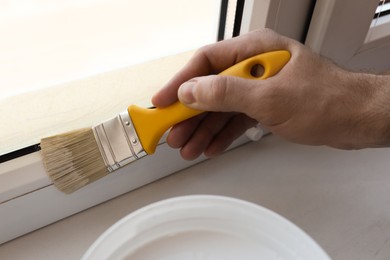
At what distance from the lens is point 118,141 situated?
452 millimetres

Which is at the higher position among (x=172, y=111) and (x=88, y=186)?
(x=172, y=111)

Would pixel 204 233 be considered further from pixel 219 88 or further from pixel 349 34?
pixel 349 34

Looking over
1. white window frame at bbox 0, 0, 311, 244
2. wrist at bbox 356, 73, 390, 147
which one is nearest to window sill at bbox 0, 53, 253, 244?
white window frame at bbox 0, 0, 311, 244

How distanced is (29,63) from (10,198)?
16 cm

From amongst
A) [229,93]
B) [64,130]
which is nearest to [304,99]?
[229,93]

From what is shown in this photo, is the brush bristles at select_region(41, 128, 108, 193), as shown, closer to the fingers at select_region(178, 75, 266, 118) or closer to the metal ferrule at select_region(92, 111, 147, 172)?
the metal ferrule at select_region(92, 111, 147, 172)

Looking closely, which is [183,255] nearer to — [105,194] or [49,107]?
[105,194]

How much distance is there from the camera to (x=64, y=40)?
455 mm

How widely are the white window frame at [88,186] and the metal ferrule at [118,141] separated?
0.18 feet

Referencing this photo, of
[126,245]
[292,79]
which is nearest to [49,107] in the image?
[126,245]

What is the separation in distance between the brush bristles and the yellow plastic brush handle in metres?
0.06

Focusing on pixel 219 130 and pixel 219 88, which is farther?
pixel 219 130

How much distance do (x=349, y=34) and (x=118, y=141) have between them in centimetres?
38

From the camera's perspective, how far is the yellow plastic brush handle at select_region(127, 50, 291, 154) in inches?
17.0
